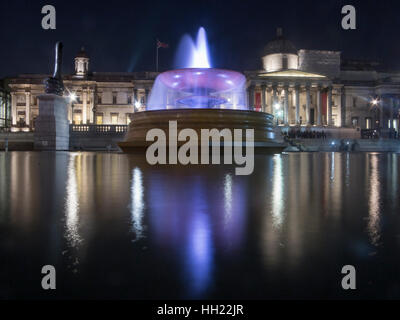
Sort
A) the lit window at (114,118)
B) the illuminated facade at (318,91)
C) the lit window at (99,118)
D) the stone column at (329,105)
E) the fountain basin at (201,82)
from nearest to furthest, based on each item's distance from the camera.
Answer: the fountain basin at (201,82) < the illuminated facade at (318,91) < the stone column at (329,105) < the lit window at (99,118) < the lit window at (114,118)

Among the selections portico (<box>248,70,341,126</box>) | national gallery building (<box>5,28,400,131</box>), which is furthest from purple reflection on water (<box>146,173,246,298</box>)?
national gallery building (<box>5,28,400,131</box>)

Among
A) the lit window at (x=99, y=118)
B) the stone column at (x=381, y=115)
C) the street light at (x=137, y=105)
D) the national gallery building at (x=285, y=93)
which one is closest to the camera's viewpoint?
the national gallery building at (x=285, y=93)

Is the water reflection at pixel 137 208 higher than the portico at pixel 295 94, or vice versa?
the portico at pixel 295 94

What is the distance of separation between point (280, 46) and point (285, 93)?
1067 cm

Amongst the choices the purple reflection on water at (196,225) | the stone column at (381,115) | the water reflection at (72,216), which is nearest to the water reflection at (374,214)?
the purple reflection on water at (196,225)

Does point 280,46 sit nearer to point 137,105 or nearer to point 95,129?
point 137,105

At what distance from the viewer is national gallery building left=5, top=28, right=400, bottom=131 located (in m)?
55.6

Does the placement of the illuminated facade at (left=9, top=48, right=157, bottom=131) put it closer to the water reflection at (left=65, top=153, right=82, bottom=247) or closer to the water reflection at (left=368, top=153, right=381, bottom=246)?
the water reflection at (left=65, top=153, right=82, bottom=247)

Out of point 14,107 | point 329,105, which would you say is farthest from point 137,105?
point 329,105

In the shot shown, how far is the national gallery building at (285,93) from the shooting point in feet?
182

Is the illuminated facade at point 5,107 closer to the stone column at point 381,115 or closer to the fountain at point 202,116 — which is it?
the fountain at point 202,116

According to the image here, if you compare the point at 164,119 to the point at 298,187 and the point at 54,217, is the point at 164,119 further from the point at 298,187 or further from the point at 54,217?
the point at 54,217
